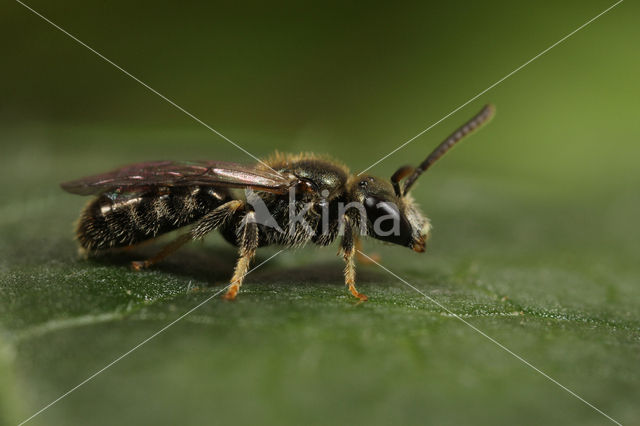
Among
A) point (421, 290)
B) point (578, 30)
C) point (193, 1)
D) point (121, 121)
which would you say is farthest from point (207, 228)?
point (578, 30)

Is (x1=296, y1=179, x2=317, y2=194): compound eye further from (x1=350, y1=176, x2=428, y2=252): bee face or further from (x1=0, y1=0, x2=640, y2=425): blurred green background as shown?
(x1=0, y1=0, x2=640, y2=425): blurred green background

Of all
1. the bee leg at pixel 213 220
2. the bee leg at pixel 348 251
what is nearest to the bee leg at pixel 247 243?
the bee leg at pixel 213 220

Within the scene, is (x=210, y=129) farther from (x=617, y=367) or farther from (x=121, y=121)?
(x=617, y=367)

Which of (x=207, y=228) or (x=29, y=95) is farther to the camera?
(x=29, y=95)

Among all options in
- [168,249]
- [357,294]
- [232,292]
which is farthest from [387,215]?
[168,249]

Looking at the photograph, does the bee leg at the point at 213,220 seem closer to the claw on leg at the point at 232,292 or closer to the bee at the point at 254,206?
the bee at the point at 254,206

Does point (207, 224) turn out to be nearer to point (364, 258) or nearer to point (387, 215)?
point (387, 215)
